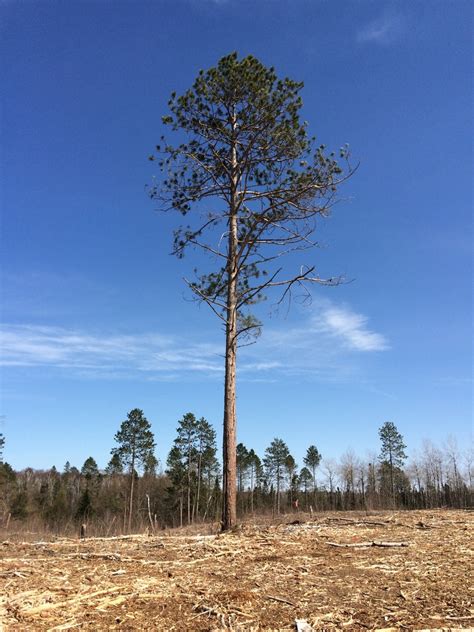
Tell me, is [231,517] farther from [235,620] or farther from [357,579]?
[235,620]

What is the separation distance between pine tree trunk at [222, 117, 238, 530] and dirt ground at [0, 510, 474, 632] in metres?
2.55

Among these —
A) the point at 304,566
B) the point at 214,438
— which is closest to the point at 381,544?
the point at 304,566

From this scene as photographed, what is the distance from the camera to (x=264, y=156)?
11312 millimetres

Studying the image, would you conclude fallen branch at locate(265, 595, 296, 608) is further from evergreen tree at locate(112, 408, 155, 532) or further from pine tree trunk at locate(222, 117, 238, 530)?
evergreen tree at locate(112, 408, 155, 532)

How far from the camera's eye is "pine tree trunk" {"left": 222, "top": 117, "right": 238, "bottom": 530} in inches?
376

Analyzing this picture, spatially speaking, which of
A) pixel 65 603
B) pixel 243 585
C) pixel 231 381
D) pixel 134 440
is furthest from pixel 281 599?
pixel 134 440

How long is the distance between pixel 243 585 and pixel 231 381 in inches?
229

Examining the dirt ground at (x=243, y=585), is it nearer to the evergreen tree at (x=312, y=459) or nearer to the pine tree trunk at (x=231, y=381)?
the pine tree trunk at (x=231, y=381)

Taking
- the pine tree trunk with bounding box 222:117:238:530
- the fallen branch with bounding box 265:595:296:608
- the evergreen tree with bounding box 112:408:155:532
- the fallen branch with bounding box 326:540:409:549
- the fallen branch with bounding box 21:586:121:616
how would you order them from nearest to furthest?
the fallen branch with bounding box 21:586:121:616
the fallen branch with bounding box 265:595:296:608
the fallen branch with bounding box 326:540:409:549
the pine tree trunk with bounding box 222:117:238:530
the evergreen tree with bounding box 112:408:155:532

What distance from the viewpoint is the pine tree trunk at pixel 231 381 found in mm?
9546

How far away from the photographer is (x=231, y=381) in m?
10.1

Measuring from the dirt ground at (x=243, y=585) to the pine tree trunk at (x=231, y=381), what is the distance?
8.38ft

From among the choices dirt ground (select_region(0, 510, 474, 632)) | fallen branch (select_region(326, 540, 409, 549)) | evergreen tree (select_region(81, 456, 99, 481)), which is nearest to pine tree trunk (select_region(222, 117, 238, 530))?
dirt ground (select_region(0, 510, 474, 632))

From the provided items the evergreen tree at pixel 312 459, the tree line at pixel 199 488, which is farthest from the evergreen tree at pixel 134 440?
the evergreen tree at pixel 312 459
